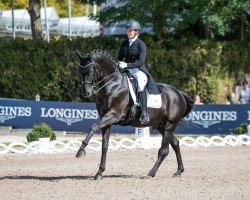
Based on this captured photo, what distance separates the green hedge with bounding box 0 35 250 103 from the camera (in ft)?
94.4

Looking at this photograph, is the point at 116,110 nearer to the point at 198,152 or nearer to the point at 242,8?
the point at 198,152

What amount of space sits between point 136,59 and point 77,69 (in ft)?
53.3

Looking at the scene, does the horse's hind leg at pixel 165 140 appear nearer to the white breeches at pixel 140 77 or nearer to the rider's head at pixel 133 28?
the white breeches at pixel 140 77

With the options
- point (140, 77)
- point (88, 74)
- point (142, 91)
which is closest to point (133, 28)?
point (140, 77)

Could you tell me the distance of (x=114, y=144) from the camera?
19781 mm

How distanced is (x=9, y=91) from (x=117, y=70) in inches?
675

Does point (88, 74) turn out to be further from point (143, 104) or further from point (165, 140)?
point (165, 140)

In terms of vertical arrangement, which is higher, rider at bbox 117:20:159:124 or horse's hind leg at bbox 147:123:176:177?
rider at bbox 117:20:159:124

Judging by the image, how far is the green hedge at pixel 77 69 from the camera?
94.4 feet

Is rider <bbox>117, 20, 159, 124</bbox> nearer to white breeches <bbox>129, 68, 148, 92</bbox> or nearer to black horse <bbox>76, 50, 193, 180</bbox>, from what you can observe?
white breeches <bbox>129, 68, 148, 92</bbox>

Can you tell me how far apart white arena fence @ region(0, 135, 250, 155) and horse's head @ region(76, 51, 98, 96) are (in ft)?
19.9

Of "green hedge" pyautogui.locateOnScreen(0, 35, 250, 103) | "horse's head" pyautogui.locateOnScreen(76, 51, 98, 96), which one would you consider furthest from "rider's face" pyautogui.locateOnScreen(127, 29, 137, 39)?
"green hedge" pyautogui.locateOnScreen(0, 35, 250, 103)

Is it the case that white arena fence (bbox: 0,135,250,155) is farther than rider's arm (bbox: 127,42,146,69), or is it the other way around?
white arena fence (bbox: 0,135,250,155)

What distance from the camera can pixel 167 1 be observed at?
2858 centimetres
